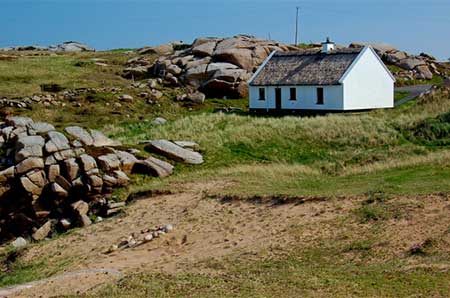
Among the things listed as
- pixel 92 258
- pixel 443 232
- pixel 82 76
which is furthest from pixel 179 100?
pixel 443 232

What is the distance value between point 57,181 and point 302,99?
27.5 metres

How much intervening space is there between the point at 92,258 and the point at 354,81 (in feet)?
112

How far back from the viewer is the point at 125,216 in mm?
27266

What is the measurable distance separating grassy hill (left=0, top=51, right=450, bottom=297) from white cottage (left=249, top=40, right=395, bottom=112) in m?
3.84

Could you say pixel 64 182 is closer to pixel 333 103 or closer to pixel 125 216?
pixel 125 216

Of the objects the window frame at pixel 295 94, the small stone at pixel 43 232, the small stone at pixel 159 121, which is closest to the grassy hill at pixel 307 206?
the small stone at pixel 159 121

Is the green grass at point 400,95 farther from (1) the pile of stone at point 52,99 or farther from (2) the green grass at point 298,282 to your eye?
(2) the green grass at point 298,282

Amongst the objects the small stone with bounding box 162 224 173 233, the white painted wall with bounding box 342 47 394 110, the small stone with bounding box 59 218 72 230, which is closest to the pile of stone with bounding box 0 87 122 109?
the white painted wall with bounding box 342 47 394 110

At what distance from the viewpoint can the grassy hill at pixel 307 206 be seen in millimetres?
16781

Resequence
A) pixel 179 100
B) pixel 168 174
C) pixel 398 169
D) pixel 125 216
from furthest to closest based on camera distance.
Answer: pixel 179 100 → pixel 168 174 → pixel 398 169 → pixel 125 216

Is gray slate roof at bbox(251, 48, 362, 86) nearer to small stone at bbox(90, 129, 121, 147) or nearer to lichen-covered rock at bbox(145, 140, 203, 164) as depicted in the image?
lichen-covered rock at bbox(145, 140, 203, 164)

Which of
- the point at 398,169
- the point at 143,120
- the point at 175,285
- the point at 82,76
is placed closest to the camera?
the point at 175,285

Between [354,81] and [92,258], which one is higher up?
[354,81]

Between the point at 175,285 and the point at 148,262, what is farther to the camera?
the point at 148,262
